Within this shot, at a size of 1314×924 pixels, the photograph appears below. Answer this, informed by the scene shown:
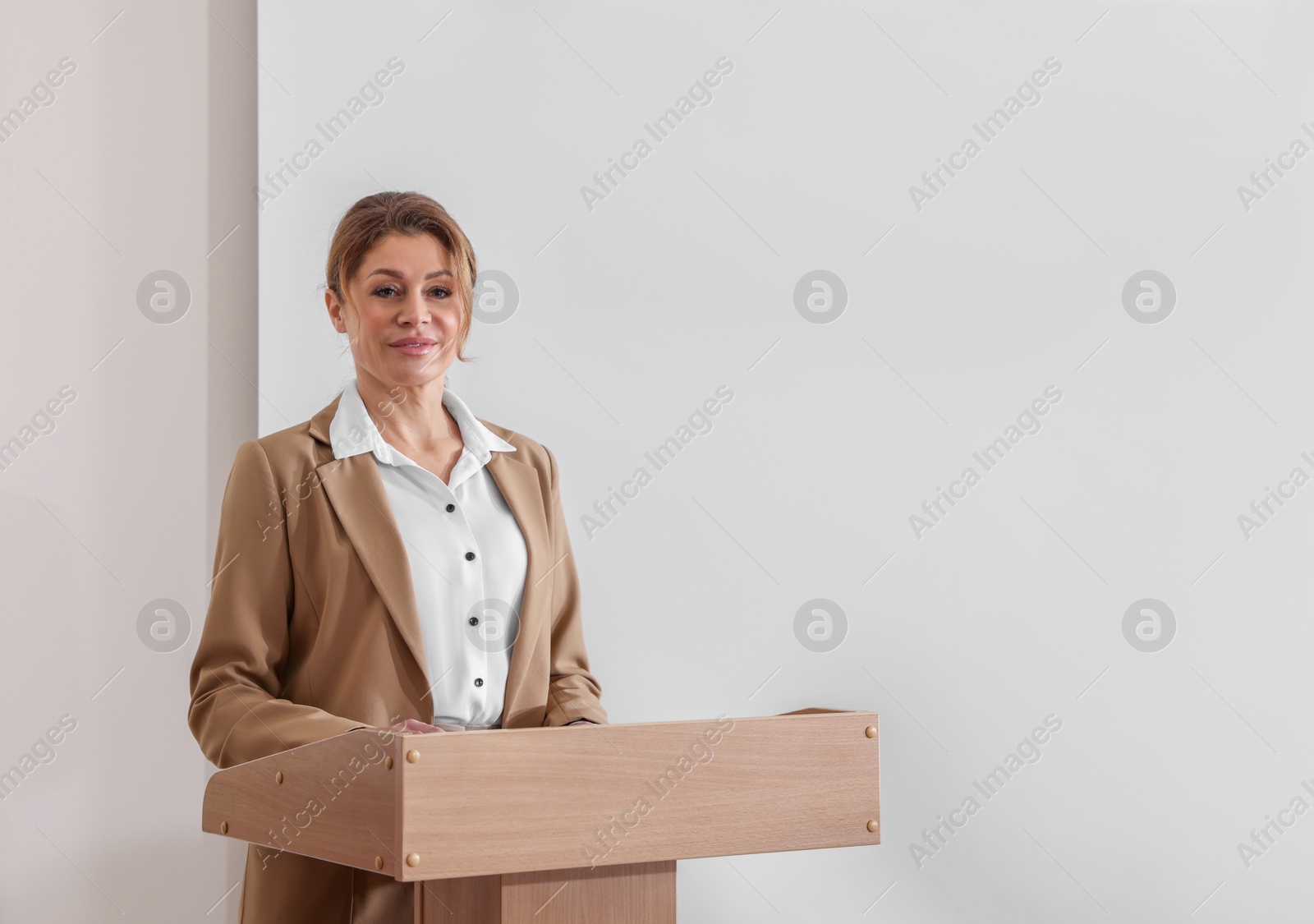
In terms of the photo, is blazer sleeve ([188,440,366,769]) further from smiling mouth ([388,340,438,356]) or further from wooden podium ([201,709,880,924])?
smiling mouth ([388,340,438,356])

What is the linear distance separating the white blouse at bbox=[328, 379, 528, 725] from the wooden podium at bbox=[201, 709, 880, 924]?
388 mm

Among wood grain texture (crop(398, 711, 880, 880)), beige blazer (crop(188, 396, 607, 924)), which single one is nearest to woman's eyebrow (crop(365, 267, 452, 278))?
beige blazer (crop(188, 396, 607, 924))

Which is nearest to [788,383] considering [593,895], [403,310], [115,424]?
[403,310]

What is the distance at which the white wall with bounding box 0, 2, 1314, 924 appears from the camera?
91.6 inches

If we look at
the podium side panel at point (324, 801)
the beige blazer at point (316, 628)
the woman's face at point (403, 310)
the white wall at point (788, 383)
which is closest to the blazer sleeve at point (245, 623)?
the beige blazer at point (316, 628)

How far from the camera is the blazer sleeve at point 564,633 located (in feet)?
5.65

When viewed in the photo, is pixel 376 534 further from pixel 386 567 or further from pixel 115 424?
pixel 115 424

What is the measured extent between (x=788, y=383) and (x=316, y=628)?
53.6 inches

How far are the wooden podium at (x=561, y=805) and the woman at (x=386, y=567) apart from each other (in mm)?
210

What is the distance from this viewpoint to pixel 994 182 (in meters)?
2.71

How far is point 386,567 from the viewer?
154 centimetres

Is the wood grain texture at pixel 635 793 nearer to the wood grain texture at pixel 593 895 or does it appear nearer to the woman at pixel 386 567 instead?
the wood grain texture at pixel 593 895

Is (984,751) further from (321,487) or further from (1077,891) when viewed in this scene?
(321,487)

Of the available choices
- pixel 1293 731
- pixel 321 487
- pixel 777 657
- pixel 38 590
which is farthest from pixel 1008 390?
pixel 38 590
